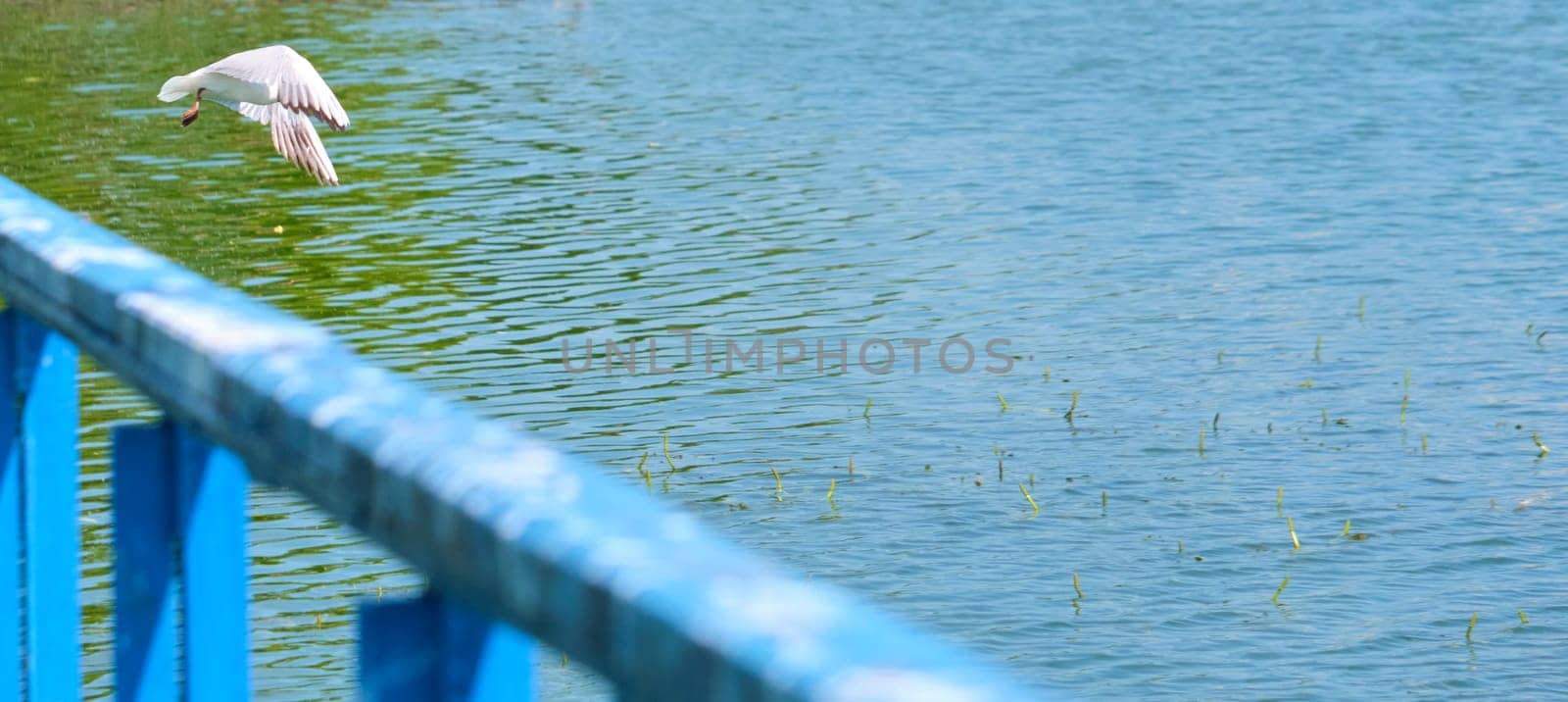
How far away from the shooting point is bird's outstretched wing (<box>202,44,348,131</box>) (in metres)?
6.35

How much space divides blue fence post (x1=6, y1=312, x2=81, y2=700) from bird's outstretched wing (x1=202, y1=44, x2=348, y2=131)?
4.71m

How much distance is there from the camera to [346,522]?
115cm

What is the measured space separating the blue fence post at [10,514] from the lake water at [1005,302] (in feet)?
1.72

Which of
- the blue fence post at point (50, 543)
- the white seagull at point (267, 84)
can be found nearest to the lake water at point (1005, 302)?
the blue fence post at point (50, 543)

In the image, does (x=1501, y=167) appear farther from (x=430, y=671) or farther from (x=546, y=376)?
(x=430, y=671)

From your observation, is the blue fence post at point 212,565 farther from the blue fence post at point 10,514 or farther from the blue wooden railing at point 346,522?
the blue fence post at point 10,514

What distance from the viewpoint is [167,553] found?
1.55m

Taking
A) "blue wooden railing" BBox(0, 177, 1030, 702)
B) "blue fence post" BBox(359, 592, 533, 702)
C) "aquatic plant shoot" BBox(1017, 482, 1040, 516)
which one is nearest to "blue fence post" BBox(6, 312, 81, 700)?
"blue wooden railing" BBox(0, 177, 1030, 702)

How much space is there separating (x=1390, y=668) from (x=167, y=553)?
243 inches

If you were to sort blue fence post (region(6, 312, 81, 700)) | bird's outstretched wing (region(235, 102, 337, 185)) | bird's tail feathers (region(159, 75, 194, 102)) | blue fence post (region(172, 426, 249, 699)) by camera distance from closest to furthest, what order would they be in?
blue fence post (region(172, 426, 249, 699)) → blue fence post (region(6, 312, 81, 700)) → bird's tail feathers (region(159, 75, 194, 102)) → bird's outstretched wing (region(235, 102, 337, 185))

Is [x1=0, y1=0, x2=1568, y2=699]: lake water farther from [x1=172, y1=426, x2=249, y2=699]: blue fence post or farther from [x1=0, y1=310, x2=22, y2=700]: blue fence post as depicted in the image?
[x1=0, y1=310, x2=22, y2=700]: blue fence post

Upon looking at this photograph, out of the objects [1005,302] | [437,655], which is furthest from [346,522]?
[1005,302]

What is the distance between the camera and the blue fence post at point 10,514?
1771 mm

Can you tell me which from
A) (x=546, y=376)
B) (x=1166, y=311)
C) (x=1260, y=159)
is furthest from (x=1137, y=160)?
(x=546, y=376)
